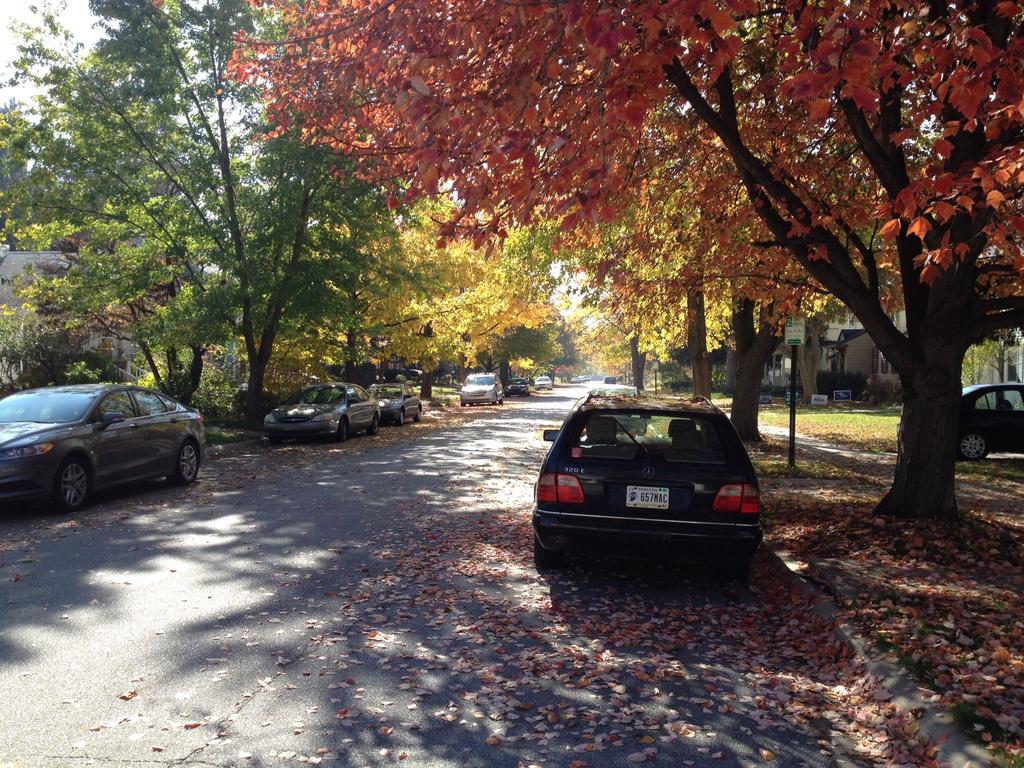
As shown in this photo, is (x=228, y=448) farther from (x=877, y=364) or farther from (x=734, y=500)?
(x=877, y=364)

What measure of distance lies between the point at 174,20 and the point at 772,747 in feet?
66.6

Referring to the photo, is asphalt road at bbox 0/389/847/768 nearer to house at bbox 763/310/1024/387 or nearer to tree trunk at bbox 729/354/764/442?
tree trunk at bbox 729/354/764/442

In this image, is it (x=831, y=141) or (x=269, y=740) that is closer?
(x=269, y=740)

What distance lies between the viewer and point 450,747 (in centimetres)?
390

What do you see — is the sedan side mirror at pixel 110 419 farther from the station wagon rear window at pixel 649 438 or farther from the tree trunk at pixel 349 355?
the tree trunk at pixel 349 355

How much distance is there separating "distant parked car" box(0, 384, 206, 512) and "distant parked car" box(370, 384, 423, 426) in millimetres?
15544

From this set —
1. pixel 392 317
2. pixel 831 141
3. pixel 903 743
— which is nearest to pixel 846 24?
pixel 903 743

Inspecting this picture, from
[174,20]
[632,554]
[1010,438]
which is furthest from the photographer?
[174,20]

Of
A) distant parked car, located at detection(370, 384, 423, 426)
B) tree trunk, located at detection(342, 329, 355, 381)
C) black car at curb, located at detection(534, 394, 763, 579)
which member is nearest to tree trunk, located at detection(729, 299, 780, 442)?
tree trunk, located at detection(342, 329, 355, 381)

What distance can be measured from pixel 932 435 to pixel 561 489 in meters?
4.09

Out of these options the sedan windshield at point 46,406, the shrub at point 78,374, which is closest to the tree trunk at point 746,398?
the sedan windshield at point 46,406

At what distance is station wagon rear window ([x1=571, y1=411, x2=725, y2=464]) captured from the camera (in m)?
6.83

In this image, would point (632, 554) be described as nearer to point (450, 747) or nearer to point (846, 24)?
point (450, 747)

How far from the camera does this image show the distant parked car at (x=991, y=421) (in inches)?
696
